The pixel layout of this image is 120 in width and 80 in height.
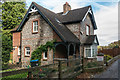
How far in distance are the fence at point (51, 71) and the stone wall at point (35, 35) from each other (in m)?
7.11

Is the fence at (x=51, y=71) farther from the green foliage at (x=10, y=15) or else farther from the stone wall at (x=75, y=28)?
the green foliage at (x=10, y=15)

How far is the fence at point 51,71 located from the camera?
4541 millimetres

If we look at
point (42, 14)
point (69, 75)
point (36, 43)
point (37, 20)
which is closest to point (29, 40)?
point (36, 43)

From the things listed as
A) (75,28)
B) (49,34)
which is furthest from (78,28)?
(49,34)

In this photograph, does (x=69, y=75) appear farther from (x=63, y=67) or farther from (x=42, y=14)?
(x=42, y=14)

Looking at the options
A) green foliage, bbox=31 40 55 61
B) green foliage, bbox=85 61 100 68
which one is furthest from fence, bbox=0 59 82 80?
green foliage, bbox=31 40 55 61

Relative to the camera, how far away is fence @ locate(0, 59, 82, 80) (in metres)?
4.54

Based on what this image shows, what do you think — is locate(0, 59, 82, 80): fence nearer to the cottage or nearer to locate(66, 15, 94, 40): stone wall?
the cottage

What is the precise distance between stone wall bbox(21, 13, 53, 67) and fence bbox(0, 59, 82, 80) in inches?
280

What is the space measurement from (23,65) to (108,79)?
12038 millimetres

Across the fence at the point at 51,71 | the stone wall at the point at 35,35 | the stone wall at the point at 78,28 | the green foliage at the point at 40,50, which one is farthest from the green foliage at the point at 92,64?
the stone wall at the point at 35,35

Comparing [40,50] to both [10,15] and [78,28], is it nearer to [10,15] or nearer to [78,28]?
[78,28]

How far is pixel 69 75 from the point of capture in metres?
7.43

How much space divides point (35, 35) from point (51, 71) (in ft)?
35.2
